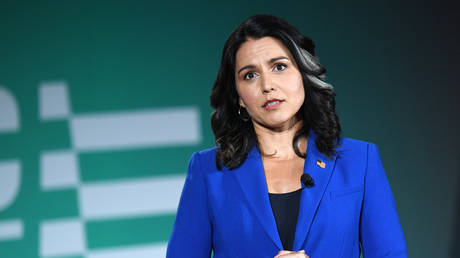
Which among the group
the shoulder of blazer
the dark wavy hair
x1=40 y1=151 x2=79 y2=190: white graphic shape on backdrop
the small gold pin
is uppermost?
the dark wavy hair

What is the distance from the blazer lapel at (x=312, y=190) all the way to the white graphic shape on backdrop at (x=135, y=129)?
1.75 metres

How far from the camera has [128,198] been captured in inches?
122

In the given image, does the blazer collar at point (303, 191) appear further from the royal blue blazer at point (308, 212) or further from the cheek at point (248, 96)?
the cheek at point (248, 96)

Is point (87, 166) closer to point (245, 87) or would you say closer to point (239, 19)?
point (239, 19)

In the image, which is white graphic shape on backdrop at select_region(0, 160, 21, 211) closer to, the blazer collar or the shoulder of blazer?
the blazer collar

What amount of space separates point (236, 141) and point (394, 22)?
6.76 feet

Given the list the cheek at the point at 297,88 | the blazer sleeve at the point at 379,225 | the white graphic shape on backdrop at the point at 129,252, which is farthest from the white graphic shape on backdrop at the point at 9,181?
the blazer sleeve at the point at 379,225

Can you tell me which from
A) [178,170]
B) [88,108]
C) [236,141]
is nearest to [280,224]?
[236,141]

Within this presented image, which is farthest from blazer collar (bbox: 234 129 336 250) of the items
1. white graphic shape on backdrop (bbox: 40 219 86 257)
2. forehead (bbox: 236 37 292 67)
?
white graphic shape on backdrop (bbox: 40 219 86 257)

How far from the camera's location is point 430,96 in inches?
→ 125

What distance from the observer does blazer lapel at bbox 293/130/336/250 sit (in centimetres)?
127

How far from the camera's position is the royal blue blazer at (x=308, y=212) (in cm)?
128

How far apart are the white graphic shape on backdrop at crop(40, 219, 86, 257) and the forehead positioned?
6.75ft

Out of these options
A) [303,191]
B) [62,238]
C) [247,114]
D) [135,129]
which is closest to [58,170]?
[62,238]
